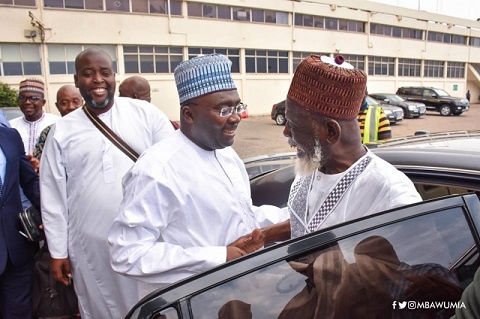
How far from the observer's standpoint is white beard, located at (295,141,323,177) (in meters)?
1.53

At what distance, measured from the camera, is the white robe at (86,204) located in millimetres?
2350

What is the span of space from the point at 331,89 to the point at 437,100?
75.4 feet

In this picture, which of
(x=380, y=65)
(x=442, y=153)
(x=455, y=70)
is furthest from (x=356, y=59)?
(x=442, y=153)

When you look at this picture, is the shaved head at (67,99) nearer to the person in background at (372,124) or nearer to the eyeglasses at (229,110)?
the eyeglasses at (229,110)

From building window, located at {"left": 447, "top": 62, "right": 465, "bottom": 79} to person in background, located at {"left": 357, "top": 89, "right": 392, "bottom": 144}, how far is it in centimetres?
3889

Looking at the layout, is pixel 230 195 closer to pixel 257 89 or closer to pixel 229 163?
pixel 229 163

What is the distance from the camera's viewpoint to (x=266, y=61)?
85.4ft

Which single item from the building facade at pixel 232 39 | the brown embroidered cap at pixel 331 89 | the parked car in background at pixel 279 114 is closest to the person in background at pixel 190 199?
the brown embroidered cap at pixel 331 89

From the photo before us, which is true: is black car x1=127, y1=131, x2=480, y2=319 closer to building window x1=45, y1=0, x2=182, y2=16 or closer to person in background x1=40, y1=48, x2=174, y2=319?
person in background x1=40, y1=48, x2=174, y2=319

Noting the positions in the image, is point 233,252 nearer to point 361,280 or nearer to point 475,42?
point 361,280

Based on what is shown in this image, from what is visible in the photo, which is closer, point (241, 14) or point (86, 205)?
point (86, 205)

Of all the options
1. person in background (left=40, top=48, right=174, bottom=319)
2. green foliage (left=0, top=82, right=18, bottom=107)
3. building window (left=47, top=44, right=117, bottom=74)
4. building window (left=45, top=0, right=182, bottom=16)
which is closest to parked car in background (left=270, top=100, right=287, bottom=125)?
building window (left=45, top=0, right=182, bottom=16)

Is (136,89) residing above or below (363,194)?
above

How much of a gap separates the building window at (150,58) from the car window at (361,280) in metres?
21.5
